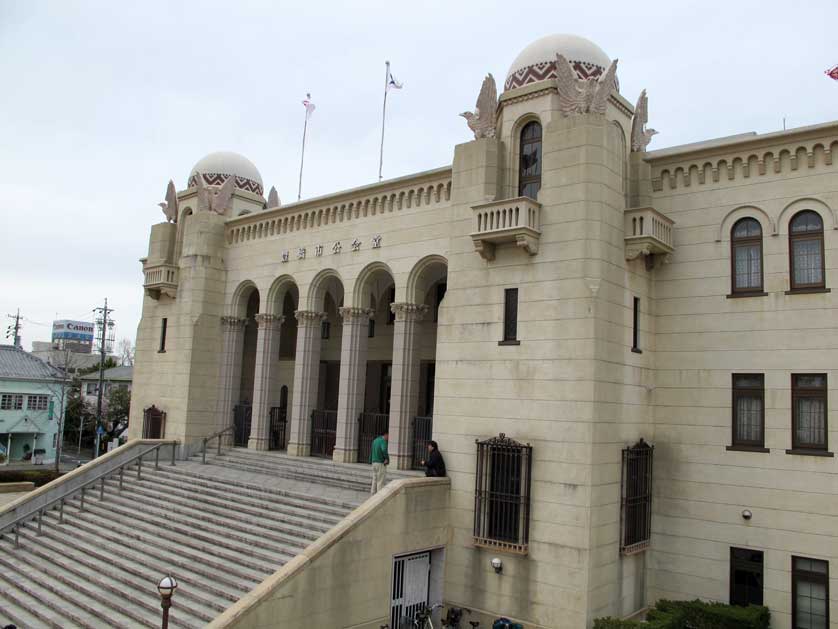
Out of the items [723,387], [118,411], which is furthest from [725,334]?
[118,411]

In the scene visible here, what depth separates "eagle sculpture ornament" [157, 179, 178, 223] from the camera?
101 feet

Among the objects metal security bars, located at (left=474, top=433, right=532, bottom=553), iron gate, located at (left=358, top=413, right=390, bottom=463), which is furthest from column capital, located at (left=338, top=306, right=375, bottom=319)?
metal security bars, located at (left=474, top=433, right=532, bottom=553)

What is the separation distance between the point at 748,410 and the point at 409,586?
937cm

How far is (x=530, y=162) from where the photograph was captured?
18.8m

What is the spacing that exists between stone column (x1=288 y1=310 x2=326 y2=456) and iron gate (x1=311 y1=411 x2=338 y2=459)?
1.83 ft

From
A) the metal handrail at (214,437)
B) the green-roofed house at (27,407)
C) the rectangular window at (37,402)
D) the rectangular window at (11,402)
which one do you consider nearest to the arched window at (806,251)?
the metal handrail at (214,437)

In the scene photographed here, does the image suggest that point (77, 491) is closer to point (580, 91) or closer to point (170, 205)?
point (170, 205)

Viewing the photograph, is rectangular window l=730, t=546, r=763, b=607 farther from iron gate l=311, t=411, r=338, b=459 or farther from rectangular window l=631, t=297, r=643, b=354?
iron gate l=311, t=411, r=338, b=459

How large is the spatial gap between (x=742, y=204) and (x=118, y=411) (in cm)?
5186

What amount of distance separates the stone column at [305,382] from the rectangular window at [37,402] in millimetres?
43079

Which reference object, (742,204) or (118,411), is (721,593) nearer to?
(742,204)

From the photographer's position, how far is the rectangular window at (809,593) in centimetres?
1547

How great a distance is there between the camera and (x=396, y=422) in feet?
70.5

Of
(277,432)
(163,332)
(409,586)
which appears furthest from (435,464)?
(163,332)
